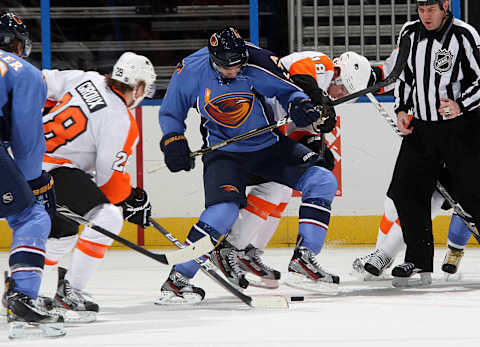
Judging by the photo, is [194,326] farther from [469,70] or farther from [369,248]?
[369,248]

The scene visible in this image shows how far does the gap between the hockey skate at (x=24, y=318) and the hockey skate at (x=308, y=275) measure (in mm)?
1008

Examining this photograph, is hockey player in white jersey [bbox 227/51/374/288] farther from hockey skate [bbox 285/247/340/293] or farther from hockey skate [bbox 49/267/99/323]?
hockey skate [bbox 49/267/99/323]

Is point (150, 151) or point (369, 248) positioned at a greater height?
point (150, 151)

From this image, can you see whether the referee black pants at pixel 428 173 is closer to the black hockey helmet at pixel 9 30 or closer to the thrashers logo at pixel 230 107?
the thrashers logo at pixel 230 107

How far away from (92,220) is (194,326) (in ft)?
1.85

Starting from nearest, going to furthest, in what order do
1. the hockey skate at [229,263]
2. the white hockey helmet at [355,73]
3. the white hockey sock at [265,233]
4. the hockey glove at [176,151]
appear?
the hockey glove at [176,151] < the hockey skate at [229,263] < the white hockey helmet at [355,73] < the white hockey sock at [265,233]

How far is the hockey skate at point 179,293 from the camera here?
3.51 m

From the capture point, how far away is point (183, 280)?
3.55 metres

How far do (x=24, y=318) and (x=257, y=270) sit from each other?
1434 millimetres

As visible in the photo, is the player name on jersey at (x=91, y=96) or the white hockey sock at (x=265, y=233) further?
the white hockey sock at (x=265, y=233)

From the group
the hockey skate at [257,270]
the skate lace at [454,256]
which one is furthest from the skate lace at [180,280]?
the skate lace at [454,256]

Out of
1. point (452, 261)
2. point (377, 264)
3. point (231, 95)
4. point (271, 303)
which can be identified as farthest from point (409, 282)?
point (231, 95)

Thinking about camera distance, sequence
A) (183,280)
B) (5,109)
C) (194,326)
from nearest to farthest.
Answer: (5,109)
(194,326)
(183,280)

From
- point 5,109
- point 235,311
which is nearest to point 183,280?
point 235,311
